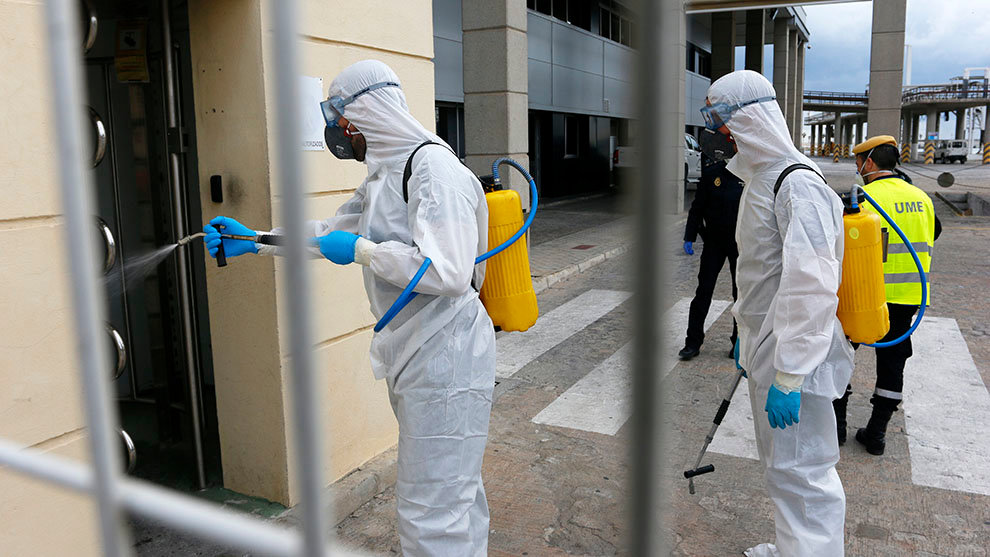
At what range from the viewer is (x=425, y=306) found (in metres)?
2.70

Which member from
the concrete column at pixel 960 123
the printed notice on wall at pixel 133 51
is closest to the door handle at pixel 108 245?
the printed notice on wall at pixel 133 51

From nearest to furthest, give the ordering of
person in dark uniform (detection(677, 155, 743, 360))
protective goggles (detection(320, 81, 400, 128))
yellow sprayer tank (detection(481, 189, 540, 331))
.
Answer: protective goggles (detection(320, 81, 400, 128))
yellow sprayer tank (detection(481, 189, 540, 331))
person in dark uniform (detection(677, 155, 743, 360))

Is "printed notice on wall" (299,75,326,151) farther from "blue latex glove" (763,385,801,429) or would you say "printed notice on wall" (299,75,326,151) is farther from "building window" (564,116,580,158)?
"building window" (564,116,580,158)

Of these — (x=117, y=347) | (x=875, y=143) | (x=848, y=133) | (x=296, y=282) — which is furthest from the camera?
(x=848, y=133)

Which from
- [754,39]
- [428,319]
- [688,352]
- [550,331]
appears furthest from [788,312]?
[754,39]

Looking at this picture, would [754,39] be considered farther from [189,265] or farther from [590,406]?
[189,265]

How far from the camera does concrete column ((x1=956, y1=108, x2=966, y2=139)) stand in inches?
3408

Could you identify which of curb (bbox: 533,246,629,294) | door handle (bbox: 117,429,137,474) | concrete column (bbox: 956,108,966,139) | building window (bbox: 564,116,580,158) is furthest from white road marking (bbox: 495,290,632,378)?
concrete column (bbox: 956,108,966,139)

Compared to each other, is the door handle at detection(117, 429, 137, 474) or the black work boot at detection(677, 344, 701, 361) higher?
the door handle at detection(117, 429, 137, 474)

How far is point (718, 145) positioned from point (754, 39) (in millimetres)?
29135

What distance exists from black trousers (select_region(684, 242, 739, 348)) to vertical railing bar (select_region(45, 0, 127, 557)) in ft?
18.3

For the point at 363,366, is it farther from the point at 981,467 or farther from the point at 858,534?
the point at 981,467

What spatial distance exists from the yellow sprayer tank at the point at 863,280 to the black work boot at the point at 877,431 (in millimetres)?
1554

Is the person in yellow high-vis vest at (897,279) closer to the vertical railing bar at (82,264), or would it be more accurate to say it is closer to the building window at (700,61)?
the vertical railing bar at (82,264)
